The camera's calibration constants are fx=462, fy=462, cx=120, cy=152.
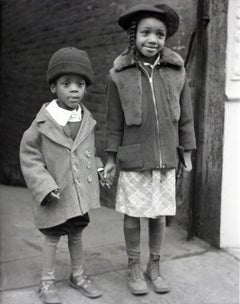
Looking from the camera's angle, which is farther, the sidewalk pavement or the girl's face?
the sidewalk pavement

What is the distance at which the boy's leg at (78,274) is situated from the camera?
117 inches

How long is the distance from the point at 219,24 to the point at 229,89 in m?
0.51

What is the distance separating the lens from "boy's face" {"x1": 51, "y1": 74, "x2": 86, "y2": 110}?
9.13ft

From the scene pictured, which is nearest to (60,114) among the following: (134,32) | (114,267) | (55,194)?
(55,194)

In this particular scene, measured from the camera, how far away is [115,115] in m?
3.03

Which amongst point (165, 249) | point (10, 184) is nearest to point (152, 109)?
point (165, 249)

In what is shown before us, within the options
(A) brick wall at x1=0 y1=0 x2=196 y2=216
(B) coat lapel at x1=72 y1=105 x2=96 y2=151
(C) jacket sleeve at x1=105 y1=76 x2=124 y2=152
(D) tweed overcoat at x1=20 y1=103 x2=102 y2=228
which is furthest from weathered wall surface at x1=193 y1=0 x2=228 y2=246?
(D) tweed overcoat at x1=20 y1=103 x2=102 y2=228

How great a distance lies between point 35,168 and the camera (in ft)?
9.00

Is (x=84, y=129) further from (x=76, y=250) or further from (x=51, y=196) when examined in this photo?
(x=76, y=250)

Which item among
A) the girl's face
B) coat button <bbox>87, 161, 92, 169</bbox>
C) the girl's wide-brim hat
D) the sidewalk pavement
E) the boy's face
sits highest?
the girl's wide-brim hat

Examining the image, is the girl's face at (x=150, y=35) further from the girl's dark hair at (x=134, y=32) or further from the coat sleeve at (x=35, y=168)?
the coat sleeve at (x=35, y=168)

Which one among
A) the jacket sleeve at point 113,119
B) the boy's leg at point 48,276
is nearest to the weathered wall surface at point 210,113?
the jacket sleeve at point 113,119

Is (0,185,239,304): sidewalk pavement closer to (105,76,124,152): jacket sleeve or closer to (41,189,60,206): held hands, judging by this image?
(41,189,60,206): held hands

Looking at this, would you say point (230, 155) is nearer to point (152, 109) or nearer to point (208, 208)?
point (208, 208)
